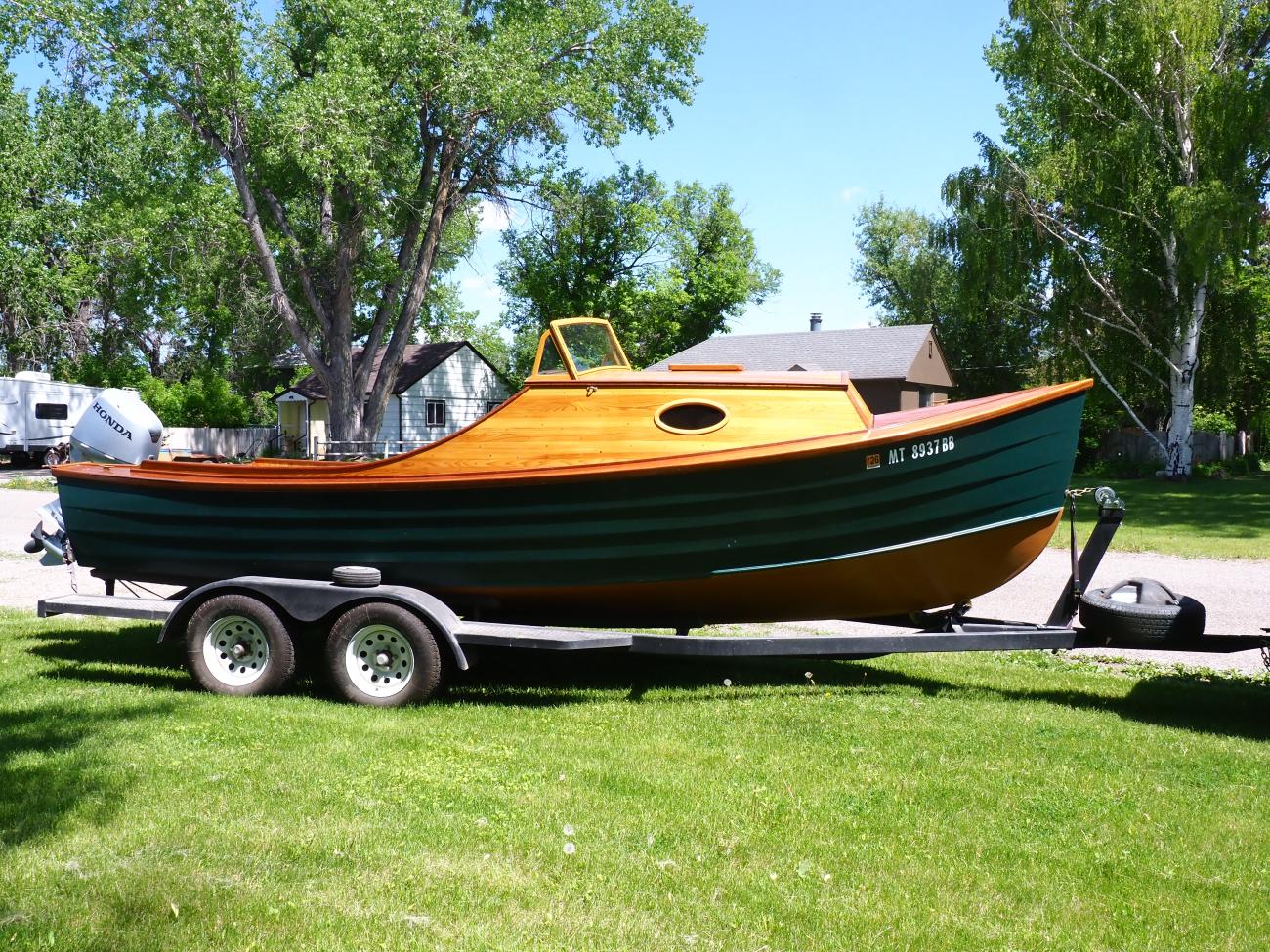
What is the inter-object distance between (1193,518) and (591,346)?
53.1 ft

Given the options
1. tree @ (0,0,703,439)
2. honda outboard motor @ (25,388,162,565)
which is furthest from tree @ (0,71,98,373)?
honda outboard motor @ (25,388,162,565)

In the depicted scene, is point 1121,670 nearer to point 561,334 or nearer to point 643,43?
point 561,334

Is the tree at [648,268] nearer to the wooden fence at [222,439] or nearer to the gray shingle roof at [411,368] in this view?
the gray shingle roof at [411,368]

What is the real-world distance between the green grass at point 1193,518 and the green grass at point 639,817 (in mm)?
9129

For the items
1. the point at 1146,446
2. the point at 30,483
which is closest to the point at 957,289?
the point at 1146,446

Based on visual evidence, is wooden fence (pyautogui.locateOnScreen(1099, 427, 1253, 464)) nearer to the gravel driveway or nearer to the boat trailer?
the gravel driveway

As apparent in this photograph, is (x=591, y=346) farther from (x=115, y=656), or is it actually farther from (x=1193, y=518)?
(x=1193, y=518)

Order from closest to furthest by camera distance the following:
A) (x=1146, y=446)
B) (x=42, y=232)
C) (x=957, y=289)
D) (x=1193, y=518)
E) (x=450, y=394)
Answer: (x=1193, y=518) < (x=957, y=289) < (x=1146, y=446) < (x=450, y=394) < (x=42, y=232)

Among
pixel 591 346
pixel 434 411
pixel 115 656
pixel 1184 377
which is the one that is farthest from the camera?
pixel 434 411

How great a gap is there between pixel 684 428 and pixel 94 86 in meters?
21.1

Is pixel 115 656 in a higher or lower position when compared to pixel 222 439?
lower

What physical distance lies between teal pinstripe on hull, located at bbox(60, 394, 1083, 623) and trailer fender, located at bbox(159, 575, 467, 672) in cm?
33

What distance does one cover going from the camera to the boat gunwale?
5.93m

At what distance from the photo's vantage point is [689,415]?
6.28 metres
